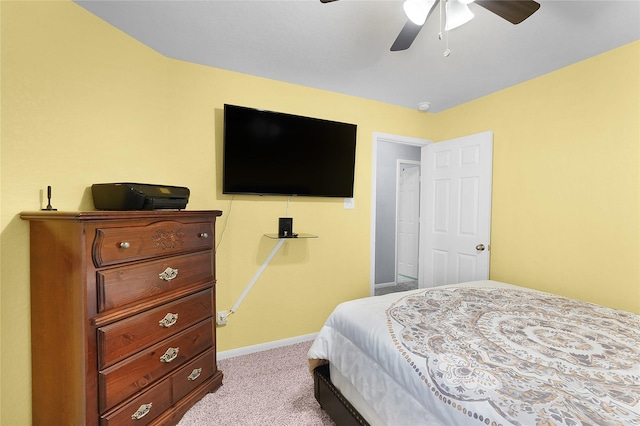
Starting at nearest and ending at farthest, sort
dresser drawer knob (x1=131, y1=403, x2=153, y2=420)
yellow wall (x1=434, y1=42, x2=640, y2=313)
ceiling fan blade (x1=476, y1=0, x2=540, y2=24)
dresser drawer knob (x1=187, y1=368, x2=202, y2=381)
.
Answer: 1. ceiling fan blade (x1=476, y1=0, x2=540, y2=24)
2. dresser drawer knob (x1=131, y1=403, x2=153, y2=420)
3. dresser drawer knob (x1=187, y1=368, x2=202, y2=381)
4. yellow wall (x1=434, y1=42, x2=640, y2=313)

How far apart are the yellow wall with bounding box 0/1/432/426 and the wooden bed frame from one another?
0.96 meters

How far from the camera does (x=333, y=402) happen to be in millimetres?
1516

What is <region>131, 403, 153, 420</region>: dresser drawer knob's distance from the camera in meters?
1.36

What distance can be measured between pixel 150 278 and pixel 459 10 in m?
2.17

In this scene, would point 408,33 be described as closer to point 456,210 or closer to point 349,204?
point 349,204

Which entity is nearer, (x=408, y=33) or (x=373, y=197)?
(x=408, y=33)

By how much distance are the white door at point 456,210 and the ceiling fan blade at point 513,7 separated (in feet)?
5.07

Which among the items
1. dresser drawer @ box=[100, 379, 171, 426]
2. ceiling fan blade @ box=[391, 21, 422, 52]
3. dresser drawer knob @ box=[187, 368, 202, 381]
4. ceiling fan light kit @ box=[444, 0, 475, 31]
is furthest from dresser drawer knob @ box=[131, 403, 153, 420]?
ceiling fan light kit @ box=[444, 0, 475, 31]

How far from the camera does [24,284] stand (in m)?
1.35

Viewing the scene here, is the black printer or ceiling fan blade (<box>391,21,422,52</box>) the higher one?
ceiling fan blade (<box>391,21,422,52</box>)

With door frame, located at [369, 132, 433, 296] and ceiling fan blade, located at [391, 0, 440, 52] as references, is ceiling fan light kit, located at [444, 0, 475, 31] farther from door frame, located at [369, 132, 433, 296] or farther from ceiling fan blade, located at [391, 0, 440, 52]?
door frame, located at [369, 132, 433, 296]

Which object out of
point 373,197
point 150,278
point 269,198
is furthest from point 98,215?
point 373,197

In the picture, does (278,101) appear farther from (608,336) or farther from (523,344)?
(608,336)

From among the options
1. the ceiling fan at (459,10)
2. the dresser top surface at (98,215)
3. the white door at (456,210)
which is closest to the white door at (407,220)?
the white door at (456,210)
